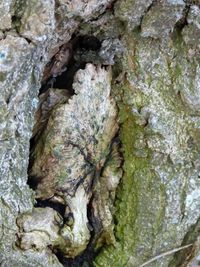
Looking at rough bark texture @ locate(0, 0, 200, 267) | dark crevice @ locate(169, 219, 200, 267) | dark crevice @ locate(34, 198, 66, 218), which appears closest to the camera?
rough bark texture @ locate(0, 0, 200, 267)

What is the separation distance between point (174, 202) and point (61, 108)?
15.5 inches

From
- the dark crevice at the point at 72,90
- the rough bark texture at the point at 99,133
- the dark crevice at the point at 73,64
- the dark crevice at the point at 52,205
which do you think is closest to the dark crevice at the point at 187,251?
the rough bark texture at the point at 99,133

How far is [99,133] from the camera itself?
48.3 inches

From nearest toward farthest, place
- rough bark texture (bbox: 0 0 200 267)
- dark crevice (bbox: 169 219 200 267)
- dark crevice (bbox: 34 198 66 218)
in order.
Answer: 1. rough bark texture (bbox: 0 0 200 267)
2. dark crevice (bbox: 34 198 66 218)
3. dark crevice (bbox: 169 219 200 267)

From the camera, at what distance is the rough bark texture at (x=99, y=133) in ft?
3.34

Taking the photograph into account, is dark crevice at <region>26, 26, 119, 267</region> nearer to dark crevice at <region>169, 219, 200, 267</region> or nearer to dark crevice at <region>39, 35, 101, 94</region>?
dark crevice at <region>39, 35, 101, 94</region>

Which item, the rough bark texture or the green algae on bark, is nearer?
the rough bark texture

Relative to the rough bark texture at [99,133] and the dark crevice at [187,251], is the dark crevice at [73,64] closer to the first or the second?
the rough bark texture at [99,133]

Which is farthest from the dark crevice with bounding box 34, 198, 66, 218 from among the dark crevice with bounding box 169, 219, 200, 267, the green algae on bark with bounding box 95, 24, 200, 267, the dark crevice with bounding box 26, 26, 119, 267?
the dark crevice with bounding box 169, 219, 200, 267

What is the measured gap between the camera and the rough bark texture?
1.02 metres

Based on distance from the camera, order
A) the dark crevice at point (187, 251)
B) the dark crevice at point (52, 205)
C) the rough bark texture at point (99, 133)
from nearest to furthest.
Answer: the rough bark texture at point (99, 133) → the dark crevice at point (52, 205) → the dark crevice at point (187, 251)

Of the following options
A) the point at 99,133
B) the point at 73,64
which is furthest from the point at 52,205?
the point at 73,64

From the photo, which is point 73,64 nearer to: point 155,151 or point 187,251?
point 155,151

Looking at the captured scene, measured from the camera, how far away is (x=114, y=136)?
130cm
